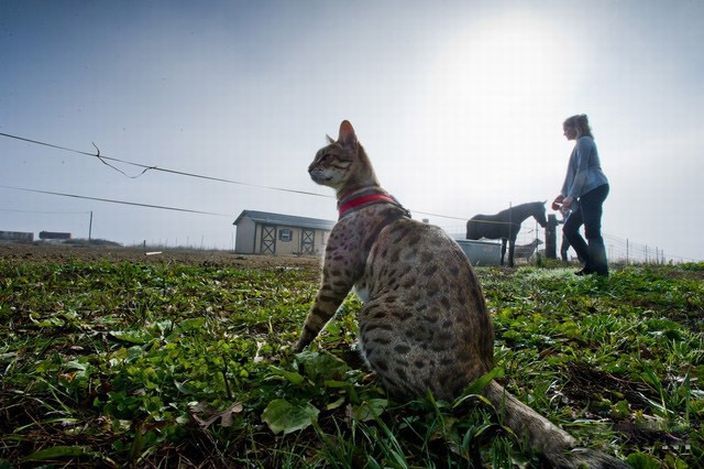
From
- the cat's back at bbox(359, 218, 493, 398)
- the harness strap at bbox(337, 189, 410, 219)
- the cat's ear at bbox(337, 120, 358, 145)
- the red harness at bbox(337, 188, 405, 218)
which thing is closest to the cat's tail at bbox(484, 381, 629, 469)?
the cat's back at bbox(359, 218, 493, 398)

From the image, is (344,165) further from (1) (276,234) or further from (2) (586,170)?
(1) (276,234)

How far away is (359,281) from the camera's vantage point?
10.9 feet

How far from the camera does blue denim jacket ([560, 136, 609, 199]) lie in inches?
297

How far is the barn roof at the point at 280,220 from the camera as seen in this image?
45072 millimetres

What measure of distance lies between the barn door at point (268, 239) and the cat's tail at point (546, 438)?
43.1 m

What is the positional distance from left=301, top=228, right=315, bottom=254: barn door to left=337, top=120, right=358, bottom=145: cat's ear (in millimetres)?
41683

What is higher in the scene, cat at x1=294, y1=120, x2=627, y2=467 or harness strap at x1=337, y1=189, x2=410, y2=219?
harness strap at x1=337, y1=189, x2=410, y2=219

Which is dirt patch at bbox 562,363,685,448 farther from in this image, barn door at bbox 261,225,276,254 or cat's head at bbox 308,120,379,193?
barn door at bbox 261,225,276,254

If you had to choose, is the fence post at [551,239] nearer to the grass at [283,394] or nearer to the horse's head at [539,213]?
the horse's head at [539,213]

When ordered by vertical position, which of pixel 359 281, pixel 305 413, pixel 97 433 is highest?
pixel 359 281

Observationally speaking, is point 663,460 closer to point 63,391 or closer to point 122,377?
point 122,377

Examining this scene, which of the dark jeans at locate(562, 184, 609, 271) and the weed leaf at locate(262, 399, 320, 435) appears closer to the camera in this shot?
the weed leaf at locate(262, 399, 320, 435)

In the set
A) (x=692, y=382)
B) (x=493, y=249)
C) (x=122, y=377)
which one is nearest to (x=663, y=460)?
(x=692, y=382)

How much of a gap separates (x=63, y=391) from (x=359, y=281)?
90.9 inches
